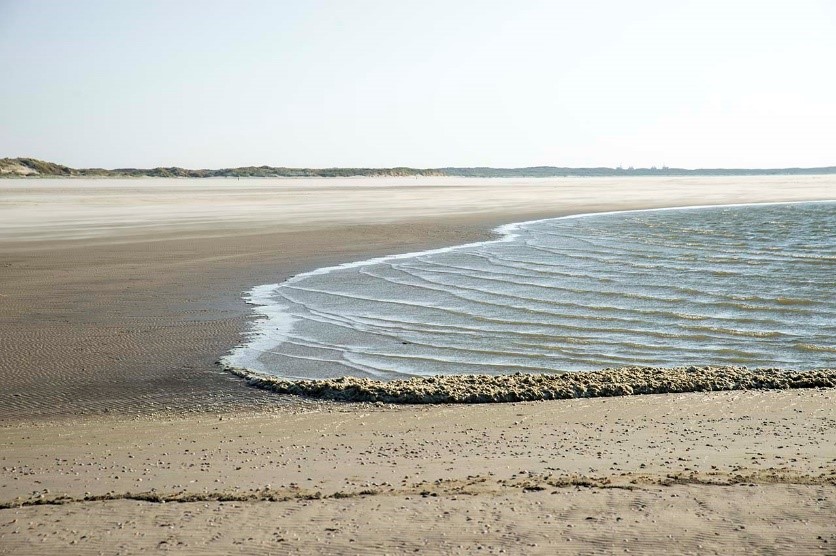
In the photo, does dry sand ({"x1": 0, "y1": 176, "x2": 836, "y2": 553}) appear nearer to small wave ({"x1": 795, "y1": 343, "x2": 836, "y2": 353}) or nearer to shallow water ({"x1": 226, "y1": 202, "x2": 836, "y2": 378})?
shallow water ({"x1": 226, "y1": 202, "x2": 836, "y2": 378})

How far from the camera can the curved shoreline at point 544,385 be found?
337 inches

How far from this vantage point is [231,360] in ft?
35.1

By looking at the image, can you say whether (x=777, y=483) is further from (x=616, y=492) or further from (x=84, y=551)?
(x=84, y=551)

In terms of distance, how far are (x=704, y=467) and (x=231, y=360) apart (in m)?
6.41

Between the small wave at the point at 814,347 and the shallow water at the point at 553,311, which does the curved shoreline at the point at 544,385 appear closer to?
the shallow water at the point at 553,311

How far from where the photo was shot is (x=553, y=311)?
14.4 metres

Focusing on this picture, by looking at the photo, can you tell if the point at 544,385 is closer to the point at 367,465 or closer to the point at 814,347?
the point at 367,465

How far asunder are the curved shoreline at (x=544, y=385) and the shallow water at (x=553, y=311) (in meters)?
0.86

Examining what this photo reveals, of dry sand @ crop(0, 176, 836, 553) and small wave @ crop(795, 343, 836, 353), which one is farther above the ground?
dry sand @ crop(0, 176, 836, 553)

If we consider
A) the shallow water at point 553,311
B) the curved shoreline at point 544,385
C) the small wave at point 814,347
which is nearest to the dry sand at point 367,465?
the curved shoreline at point 544,385

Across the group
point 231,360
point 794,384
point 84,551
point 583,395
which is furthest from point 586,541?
point 231,360

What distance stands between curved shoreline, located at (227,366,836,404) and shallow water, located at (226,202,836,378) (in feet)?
2.83

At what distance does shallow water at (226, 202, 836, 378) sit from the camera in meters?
10.9

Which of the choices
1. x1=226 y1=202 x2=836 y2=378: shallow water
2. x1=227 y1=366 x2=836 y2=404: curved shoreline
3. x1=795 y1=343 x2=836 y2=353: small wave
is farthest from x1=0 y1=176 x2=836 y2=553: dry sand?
x1=795 y1=343 x2=836 y2=353: small wave
